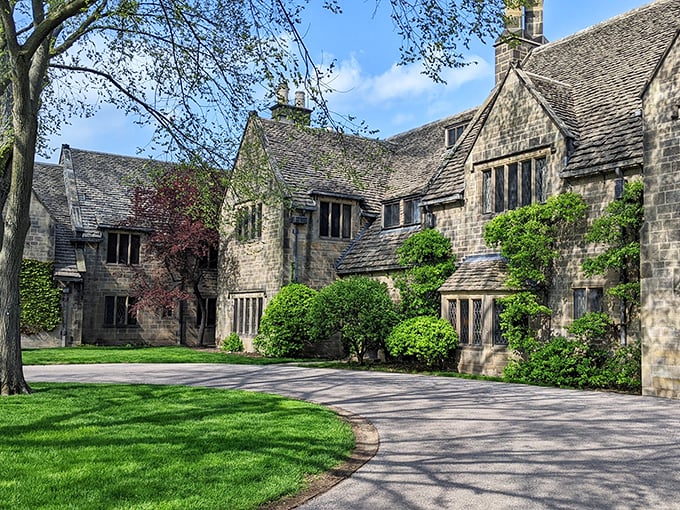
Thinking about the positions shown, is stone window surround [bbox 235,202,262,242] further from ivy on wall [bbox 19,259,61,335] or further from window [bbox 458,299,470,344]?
window [bbox 458,299,470,344]

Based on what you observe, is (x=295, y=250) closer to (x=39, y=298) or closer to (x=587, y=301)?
(x=39, y=298)

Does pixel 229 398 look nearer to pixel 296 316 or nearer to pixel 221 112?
Result: pixel 221 112

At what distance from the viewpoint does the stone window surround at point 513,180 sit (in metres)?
19.0

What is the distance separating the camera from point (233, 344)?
29453mm

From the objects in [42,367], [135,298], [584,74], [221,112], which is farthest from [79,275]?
[584,74]

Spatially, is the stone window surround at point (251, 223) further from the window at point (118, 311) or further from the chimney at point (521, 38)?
the chimney at point (521, 38)

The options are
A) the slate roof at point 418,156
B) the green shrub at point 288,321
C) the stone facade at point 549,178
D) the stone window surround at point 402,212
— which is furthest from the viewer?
the slate roof at point 418,156

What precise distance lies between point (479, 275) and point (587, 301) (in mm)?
3438

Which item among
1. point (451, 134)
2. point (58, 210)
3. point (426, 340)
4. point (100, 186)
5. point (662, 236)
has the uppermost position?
point (451, 134)

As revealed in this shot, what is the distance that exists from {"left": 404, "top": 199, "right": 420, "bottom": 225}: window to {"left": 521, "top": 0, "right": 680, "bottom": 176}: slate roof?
647 cm

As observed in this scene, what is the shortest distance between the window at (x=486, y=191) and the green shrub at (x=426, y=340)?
375 cm

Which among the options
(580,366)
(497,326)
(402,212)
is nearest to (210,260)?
(402,212)

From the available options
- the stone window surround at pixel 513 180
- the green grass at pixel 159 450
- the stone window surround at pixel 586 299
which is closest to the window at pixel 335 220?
the stone window surround at pixel 513 180

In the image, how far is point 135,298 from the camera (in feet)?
112
